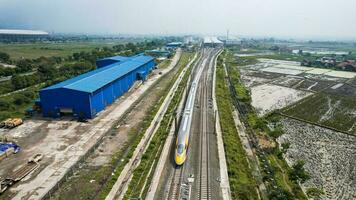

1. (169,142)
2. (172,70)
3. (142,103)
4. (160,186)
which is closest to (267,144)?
(169,142)

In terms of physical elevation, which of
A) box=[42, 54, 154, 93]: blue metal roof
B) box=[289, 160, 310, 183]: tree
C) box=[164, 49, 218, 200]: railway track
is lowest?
box=[289, 160, 310, 183]: tree

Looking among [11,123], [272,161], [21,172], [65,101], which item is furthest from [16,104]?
[272,161]

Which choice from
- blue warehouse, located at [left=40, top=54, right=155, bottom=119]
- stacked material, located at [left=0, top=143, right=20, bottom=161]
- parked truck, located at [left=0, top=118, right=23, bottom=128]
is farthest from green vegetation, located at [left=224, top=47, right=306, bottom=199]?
parked truck, located at [left=0, top=118, right=23, bottom=128]

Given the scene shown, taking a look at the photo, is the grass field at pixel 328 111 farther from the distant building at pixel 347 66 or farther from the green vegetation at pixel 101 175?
the distant building at pixel 347 66

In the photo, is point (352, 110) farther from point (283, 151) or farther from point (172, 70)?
point (172, 70)

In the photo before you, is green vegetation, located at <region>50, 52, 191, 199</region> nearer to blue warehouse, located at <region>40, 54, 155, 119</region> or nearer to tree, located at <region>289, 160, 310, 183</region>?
blue warehouse, located at <region>40, 54, 155, 119</region>

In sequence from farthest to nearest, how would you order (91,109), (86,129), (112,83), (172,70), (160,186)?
(172,70), (112,83), (91,109), (86,129), (160,186)

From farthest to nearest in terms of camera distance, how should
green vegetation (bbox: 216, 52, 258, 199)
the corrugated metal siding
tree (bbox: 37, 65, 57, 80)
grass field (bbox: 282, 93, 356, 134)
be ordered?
tree (bbox: 37, 65, 57, 80), grass field (bbox: 282, 93, 356, 134), the corrugated metal siding, green vegetation (bbox: 216, 52, 258, 199)
